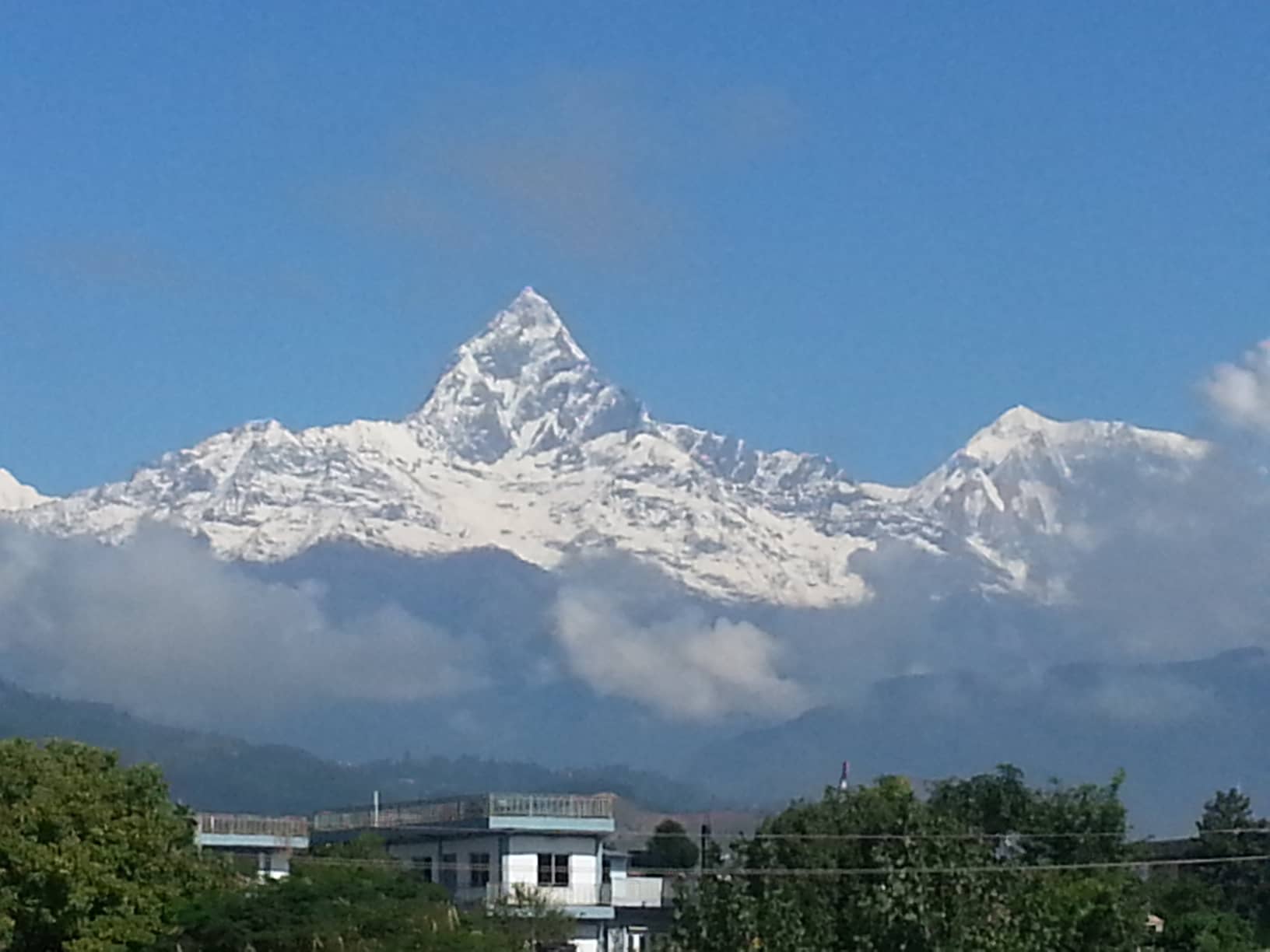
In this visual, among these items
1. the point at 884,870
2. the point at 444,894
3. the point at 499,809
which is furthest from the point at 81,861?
the point at 499,809

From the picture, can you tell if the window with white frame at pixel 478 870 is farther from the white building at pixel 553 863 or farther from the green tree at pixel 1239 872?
the green tree at pixel 1239 872

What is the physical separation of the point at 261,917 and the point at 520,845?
33908 millimetres

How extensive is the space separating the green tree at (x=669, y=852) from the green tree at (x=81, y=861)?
79543mm

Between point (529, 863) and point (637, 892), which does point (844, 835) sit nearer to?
point (529, 863)

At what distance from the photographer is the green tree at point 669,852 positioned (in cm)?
13325

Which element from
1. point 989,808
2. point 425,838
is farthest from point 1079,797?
point 425,838

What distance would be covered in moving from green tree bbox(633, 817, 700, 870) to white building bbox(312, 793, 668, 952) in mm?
47735

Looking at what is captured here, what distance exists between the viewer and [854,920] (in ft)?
176

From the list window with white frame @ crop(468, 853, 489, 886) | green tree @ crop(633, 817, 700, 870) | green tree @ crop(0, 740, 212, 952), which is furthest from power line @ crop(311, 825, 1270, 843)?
green tree @ crop(633, 817, 700, 870)

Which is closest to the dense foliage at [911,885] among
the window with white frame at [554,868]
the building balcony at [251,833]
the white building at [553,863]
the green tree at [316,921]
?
the green tree at [316,921]

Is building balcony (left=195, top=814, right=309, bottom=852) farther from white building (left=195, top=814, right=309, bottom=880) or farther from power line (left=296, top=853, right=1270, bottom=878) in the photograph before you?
power line (left=296, top=853, right=1270, bottom=878)

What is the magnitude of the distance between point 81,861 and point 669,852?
88910 mm

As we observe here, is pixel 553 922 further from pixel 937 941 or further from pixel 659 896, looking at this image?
pixel 937 941

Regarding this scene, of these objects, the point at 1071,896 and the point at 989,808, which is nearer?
the point at 1071,896
